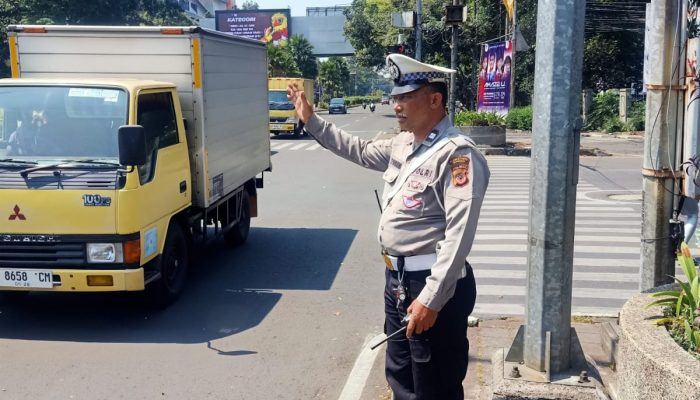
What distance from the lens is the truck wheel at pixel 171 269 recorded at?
21.1 feet

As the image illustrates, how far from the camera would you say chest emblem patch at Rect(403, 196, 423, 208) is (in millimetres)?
3223

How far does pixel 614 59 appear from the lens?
38.0 meters

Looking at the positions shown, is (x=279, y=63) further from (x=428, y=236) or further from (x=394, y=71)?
(x=428, y=236)

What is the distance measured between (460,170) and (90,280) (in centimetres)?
379

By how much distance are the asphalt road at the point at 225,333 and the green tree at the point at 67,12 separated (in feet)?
100

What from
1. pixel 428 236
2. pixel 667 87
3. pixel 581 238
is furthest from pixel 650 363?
pixel 581 238

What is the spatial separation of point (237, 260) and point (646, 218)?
5.15m

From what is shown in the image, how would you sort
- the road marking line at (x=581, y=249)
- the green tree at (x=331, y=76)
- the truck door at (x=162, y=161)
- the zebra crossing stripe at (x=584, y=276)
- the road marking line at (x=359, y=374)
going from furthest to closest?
the green tree at (x=331, y=76) → the road marking line at (x=581, y=249) → the zebra crossing stripe at (x=584, y=276) → the truck door at (x=162, y=161) → the road marking line at (x=359, y=374)

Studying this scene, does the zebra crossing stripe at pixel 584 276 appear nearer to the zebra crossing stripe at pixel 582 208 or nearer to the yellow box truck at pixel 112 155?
the yellow box truck at pixel 112 155

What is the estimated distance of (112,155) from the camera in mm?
6039

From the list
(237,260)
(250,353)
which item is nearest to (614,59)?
(237,260)

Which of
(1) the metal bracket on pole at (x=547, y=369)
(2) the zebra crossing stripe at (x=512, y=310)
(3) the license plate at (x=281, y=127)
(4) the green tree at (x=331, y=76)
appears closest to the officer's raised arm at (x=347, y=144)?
(1) the metal bracket on pole at (x=547, y=369)

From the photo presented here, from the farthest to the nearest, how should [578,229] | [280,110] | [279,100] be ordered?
[280,110] < [279,100] < [578,229]

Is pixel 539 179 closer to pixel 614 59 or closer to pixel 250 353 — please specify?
pixel 250 353
